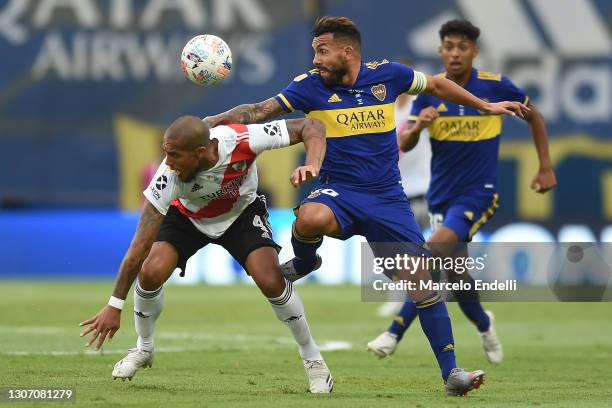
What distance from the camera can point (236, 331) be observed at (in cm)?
1358

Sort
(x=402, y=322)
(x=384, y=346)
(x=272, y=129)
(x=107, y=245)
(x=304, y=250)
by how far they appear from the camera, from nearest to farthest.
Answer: (x=272, y=129)
(x=304, y=250)
(x=384, y=346)
(x=402, y=322)
(x=107, y=245)

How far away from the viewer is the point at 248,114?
8.84 m

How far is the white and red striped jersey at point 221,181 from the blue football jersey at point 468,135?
2730 millimetres

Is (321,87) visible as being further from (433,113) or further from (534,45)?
(534,45)

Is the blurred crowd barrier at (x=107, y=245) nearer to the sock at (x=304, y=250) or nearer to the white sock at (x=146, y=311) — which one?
the sock at (x=304, y=250)

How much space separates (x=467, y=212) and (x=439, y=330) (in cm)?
271

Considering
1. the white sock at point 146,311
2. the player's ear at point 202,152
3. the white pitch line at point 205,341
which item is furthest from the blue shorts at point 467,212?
the player's ear at point 202,152

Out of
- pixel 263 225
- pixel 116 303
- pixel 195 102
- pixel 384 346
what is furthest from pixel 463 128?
pixel 195 102

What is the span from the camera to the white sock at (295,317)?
8.68m

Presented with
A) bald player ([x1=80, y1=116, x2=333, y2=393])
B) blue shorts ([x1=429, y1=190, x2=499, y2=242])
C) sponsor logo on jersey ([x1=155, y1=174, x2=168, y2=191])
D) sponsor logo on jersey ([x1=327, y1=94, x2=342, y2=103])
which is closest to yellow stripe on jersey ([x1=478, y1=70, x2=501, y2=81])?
blue shorts ([x1=429, y1=190, x2=499, y2=242])

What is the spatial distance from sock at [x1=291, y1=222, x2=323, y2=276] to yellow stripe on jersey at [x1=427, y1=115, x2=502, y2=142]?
7.79 ft

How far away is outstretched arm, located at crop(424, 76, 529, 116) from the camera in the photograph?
352 inches

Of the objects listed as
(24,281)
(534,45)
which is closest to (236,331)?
(24,281)

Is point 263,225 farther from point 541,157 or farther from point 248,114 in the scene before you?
point 541,157
